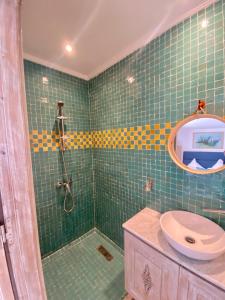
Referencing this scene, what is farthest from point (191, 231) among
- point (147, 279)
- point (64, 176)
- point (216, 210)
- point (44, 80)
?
point (44, 80)

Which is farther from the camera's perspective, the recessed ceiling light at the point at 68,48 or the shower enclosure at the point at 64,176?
the shower enclosure at the point at 64,176

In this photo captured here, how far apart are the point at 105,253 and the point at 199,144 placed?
6.06 ft

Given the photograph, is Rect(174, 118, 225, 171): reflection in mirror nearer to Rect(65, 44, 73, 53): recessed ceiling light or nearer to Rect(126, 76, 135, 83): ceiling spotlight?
Rect(126, 76, 135, 83): ceiling spotlight

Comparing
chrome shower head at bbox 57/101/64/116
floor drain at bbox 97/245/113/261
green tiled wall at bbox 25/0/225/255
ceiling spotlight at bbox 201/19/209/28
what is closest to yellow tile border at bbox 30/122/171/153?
green tiled wall at bbox 25/0/225/255

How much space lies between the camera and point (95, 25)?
1.19 metres

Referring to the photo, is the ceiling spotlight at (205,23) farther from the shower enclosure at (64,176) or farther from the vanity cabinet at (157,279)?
the vanity cabinet at (157,279)

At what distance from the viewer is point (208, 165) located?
1.12 metres

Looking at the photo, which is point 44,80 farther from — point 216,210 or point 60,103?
point 216,210

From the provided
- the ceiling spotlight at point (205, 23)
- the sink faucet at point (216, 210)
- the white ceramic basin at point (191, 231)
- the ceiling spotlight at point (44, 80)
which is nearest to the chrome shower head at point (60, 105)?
the ceiling spotlight at point (44, 80)

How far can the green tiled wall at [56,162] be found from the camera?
5.43 feet

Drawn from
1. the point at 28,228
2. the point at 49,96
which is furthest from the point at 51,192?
the point at 28,228

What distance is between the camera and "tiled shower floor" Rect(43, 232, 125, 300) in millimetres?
1396

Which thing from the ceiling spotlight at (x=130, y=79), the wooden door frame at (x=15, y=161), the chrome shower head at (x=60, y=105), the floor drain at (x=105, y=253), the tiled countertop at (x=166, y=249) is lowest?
the floor drain at (x=105, y=253)

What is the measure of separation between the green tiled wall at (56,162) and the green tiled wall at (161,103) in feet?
0.97
